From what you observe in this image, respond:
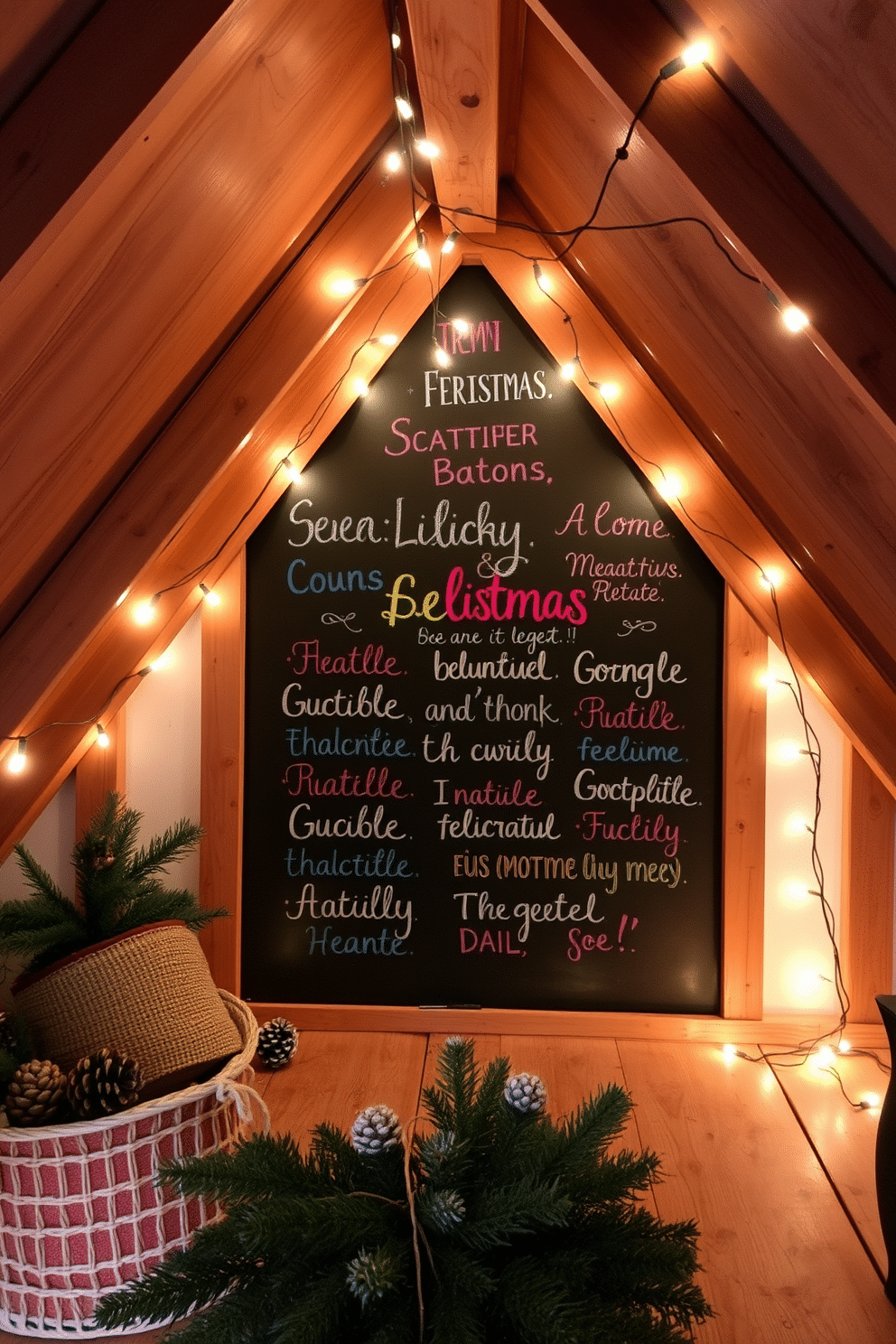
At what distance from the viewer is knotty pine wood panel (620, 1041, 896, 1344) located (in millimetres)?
1663

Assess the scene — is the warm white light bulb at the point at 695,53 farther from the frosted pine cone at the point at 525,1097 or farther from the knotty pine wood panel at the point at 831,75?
the frosted pine cone at the point at 525,1097

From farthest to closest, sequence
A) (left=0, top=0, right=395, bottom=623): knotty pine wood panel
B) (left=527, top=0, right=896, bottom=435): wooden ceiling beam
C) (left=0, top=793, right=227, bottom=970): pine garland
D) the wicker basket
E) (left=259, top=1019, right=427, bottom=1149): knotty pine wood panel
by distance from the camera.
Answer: (left=259, top=1019, right=427, bottom=1149): knotty pine wood panel, (left=0, top=793, right=227, bottom=970): pine garland, the wicker basket, (left=0, top=0, right=395, bottom=623): knotty pine wood panel, (left=527, top=0, right=896, bottom=435): wooden ceiling beam

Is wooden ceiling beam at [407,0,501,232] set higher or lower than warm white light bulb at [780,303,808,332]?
higher

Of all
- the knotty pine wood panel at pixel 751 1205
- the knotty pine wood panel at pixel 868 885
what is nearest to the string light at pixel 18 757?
the knotty pine wood panel at pixel 751 1205

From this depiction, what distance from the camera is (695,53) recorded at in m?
1.11

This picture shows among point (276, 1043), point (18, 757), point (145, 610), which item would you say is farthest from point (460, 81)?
point (276, 1043)

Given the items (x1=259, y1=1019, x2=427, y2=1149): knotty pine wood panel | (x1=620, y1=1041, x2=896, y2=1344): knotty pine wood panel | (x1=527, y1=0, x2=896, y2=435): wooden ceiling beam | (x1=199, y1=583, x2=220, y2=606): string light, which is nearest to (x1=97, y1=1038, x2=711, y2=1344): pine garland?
(x1=620, y1=1041, x2=896, y2=1344): knotty pine wood panel

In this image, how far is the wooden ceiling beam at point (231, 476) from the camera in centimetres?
196

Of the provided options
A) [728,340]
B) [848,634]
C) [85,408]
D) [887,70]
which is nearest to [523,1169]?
[887,70]

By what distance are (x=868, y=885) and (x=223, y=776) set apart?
1.77 m

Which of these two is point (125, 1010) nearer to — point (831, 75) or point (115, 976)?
point (115, 976)

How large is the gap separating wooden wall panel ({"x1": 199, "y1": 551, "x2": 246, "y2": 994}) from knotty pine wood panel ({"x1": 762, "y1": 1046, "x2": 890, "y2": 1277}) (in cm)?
150

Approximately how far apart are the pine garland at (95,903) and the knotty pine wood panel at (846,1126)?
58.0 inches

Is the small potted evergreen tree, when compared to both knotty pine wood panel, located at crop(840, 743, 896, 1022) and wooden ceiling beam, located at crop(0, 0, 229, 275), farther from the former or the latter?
knotty pine wood panel, located at crop(840, 743, 896, 1022)
